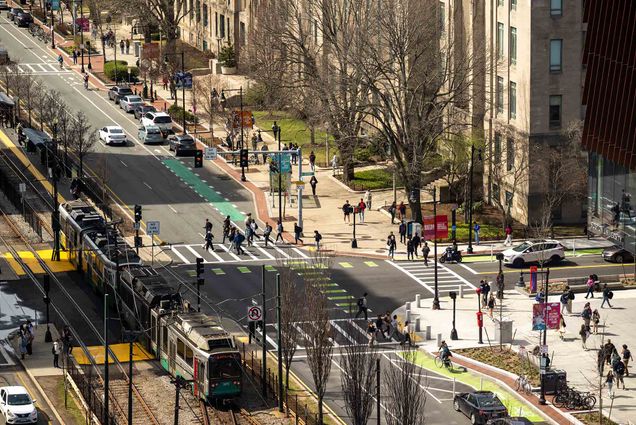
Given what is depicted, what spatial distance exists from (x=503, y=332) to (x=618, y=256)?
18.3 m

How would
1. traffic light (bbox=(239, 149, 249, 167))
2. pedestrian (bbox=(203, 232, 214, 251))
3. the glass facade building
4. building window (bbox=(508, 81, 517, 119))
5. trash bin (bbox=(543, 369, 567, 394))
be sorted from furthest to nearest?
traffic light (bbox=(239, 149, 249, 167)) < building window (bbox=(508, 81, 517, 119)) < pedestrian (bbox=(203, 232, 214, 251)) < the glass facade building < trash bin (bbox=(543, 369, 567, 394))

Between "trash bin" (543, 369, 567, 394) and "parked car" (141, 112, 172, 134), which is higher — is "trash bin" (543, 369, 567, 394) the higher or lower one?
the lower one

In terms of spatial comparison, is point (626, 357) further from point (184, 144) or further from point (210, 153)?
point (184, 144)

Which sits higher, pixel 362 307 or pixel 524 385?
pixel 362 307

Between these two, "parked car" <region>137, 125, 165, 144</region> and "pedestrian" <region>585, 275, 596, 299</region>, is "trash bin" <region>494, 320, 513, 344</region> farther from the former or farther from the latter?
"parked car" <region>137, 125, 165, 144</region>

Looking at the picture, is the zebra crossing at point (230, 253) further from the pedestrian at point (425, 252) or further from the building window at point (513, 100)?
the building window at point (513, 100)

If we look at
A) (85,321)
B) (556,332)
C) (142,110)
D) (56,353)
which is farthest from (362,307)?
(142,110)

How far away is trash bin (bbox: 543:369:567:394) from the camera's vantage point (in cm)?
7950

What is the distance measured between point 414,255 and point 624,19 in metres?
26.3

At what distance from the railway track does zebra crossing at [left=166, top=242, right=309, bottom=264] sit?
28.0 ft

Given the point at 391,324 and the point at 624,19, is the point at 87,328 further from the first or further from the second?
the point at 624,19

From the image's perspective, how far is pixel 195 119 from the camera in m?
143

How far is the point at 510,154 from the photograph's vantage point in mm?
114688

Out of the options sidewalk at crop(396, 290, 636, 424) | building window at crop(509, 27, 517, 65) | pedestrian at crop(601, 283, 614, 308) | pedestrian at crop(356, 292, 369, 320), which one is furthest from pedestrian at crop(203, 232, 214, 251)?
pedestrian at crop(601, 283, 614, 308)
